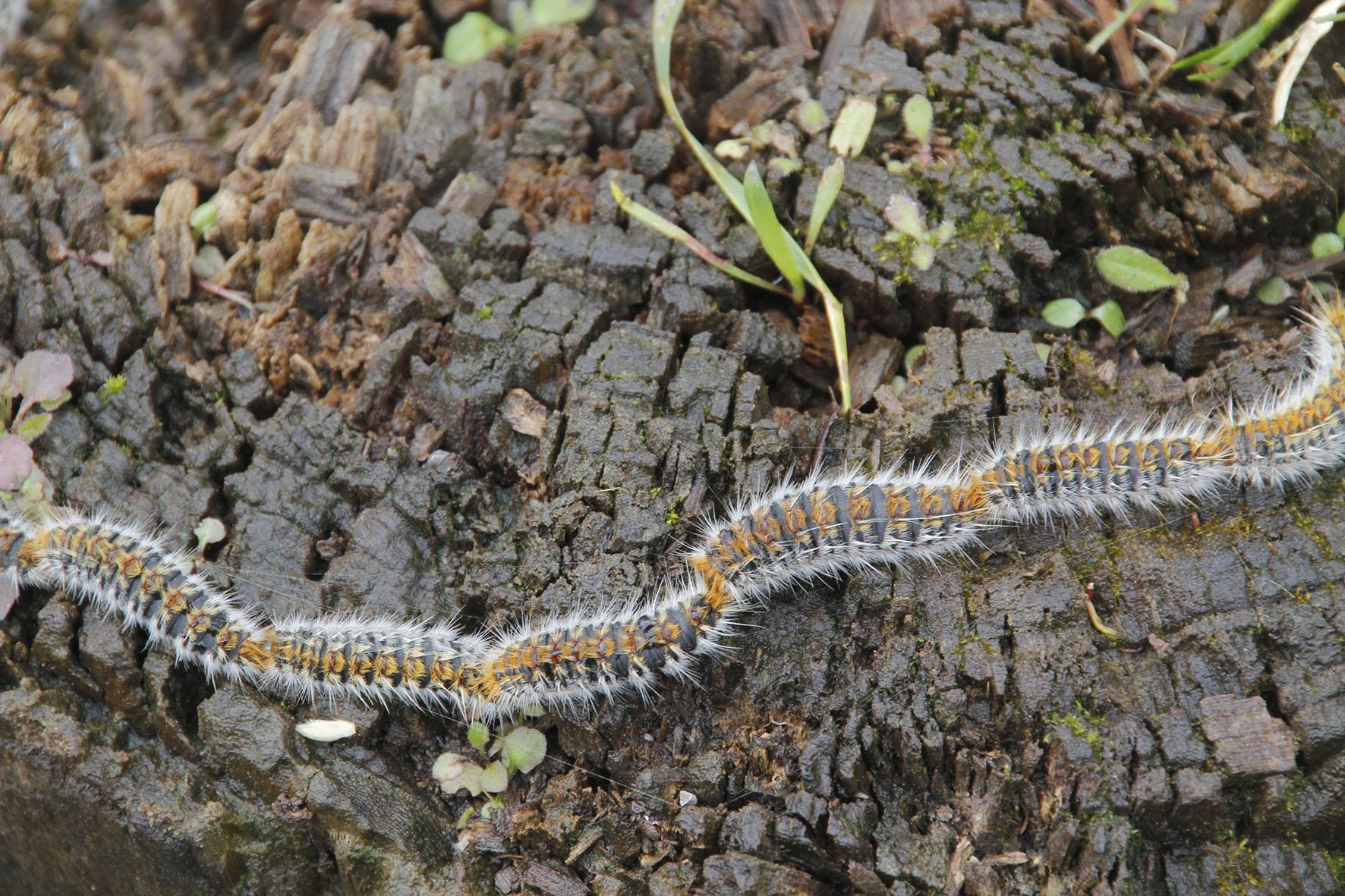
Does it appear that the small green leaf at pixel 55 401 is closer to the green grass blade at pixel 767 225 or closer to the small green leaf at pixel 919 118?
the green grass blade at pixel 767 225

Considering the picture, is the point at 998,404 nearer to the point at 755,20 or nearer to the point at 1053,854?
the point at 1053,854

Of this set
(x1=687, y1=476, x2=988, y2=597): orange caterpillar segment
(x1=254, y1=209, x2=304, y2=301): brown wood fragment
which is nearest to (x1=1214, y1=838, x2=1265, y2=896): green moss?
(x1=687, y1=476, x2=988, y2=597): orange caterpillar segment

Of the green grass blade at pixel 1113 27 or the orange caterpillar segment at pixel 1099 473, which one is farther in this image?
the green grass blade at pixel 1113 27

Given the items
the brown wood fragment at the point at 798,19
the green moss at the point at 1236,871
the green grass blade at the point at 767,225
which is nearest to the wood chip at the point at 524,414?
the green grass blade at the point at 767,225

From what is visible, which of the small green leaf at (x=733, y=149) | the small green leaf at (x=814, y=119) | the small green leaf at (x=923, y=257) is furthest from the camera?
the small green leaf at (x=733, y=149)

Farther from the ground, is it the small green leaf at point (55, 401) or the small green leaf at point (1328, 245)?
the small green leaf at point (55, 401)

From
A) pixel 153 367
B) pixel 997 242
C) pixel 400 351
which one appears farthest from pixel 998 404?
pixel 153 367
